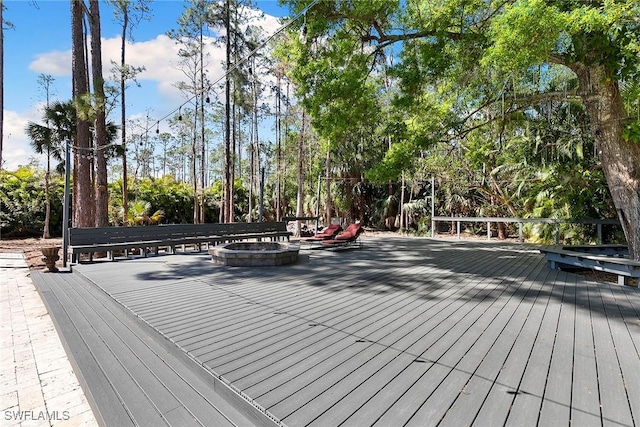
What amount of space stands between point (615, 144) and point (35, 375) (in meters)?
8.07

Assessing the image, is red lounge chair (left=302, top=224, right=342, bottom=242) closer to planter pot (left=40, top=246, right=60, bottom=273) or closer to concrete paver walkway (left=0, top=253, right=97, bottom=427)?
planter pot (left=40, top=246, right=60, bottom=273)

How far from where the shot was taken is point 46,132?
1027 cm

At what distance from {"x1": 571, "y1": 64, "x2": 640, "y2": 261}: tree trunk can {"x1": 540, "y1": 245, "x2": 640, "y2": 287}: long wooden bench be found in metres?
0.74

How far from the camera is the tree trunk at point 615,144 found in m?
5.27

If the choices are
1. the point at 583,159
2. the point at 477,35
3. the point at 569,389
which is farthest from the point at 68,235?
the point at 583,159

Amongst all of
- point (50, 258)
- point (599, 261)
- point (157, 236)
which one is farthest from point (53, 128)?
point (599, 261)

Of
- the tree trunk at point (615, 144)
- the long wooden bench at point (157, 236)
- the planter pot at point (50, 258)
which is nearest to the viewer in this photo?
the tree trunk at point (615, 144)

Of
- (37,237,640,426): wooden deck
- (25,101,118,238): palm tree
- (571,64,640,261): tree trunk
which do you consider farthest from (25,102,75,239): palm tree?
(571,64,640,261): tree trunk

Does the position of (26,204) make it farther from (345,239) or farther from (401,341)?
(401,341)

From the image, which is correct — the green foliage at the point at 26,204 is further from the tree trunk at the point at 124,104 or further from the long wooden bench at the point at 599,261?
the long wooden bench at the point at 599,261

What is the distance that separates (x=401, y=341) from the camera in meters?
2.65

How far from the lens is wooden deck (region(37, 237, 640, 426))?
175 centimetres

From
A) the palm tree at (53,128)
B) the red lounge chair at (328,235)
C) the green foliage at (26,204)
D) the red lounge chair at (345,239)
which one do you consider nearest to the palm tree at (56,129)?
the palm tree at (53,128)

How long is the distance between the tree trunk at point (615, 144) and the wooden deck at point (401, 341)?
140 cm
